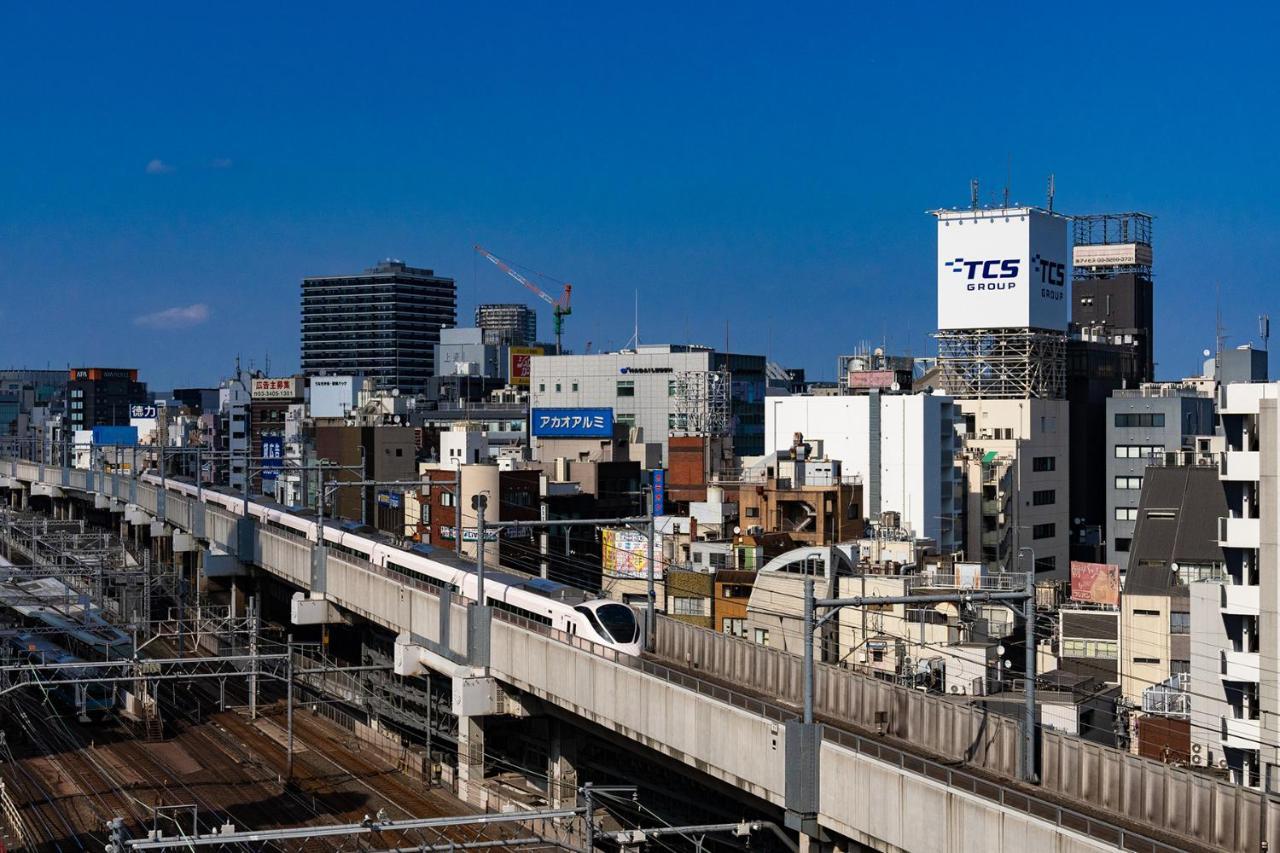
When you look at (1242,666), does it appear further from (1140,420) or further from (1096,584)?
(1140,420)

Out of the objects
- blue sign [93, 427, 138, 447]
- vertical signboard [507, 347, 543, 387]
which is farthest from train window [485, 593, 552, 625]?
blue sign [93, 427, 138, 447]

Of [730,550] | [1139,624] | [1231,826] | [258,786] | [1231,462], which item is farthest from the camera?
[730,550]

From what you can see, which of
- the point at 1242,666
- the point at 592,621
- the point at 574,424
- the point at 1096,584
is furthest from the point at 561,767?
the point at 574,424

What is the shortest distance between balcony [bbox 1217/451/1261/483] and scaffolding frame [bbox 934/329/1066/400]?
52578 millimetres

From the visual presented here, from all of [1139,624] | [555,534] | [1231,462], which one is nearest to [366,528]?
[555,534]

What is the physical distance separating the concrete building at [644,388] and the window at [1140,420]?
34.7 m

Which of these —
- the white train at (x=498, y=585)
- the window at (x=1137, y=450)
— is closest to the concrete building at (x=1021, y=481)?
the window at (x=1137, y=450)

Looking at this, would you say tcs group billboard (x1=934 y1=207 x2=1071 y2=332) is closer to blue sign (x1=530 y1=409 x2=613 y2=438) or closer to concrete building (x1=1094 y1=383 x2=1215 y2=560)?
concrete building (x1=1094 y1=383 x2=1215 y2=560)

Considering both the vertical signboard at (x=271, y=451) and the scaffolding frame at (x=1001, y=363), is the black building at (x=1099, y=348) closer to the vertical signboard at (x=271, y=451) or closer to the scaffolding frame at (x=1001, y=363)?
the scaffolding frame at (x=1001, y=363)

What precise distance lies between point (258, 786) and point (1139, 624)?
25.3 meters

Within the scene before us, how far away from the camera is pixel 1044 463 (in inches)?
3273

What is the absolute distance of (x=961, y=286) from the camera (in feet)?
289

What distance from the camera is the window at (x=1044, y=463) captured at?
8206cm

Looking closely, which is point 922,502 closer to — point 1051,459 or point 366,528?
point 1051,459
